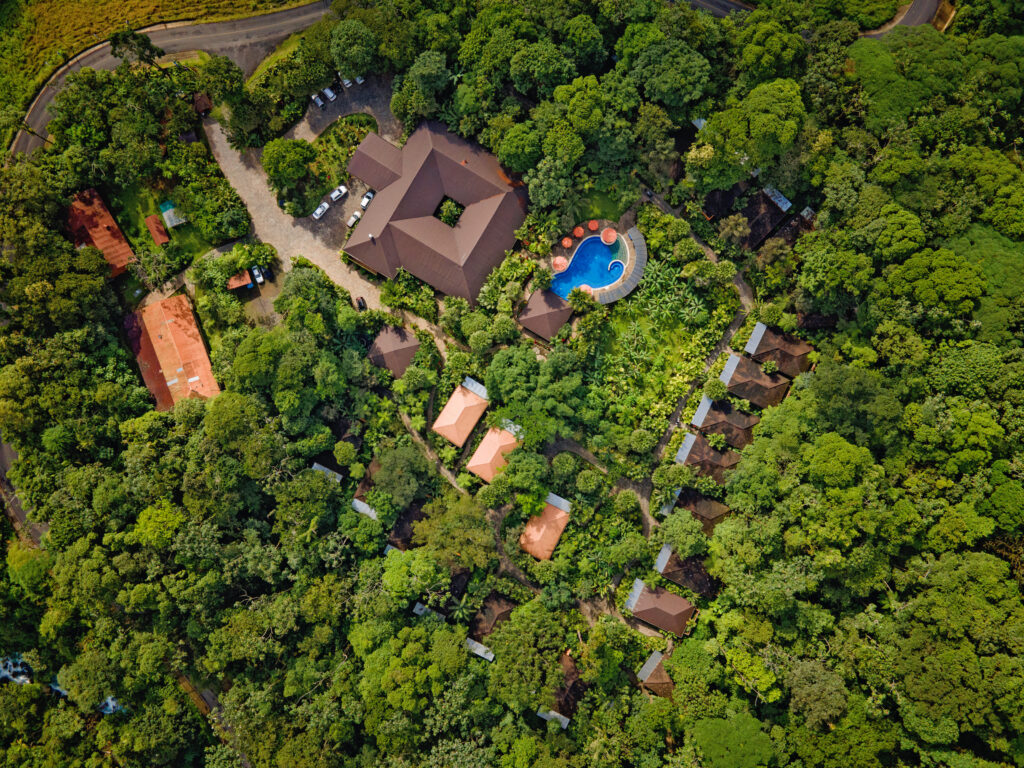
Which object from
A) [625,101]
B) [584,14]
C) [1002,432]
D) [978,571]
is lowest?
[978,571]

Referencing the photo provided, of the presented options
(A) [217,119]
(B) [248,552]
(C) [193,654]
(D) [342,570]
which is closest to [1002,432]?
(D) [342,570]

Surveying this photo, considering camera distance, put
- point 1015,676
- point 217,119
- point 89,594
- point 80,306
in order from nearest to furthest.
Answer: point 1015,676 → point 89,594 → point 80,306 → point 217,119

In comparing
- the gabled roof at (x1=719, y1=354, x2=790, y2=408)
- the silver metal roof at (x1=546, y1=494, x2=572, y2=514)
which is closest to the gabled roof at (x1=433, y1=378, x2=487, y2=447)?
the silver metal roof at (x1=546, y1=494, x2=572, y2=514)

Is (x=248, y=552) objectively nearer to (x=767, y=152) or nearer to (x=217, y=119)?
(x=217, y=119)

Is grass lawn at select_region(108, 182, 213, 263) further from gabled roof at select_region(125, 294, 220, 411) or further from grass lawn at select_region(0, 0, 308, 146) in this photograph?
grass lawn at select_region(0, 0, 308, 146)

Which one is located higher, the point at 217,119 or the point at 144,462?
the point at 217,119

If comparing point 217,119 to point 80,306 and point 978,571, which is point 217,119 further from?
point 978,571

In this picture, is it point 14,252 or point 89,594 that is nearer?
point 89,594

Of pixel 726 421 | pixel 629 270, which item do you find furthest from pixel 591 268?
pixel 726 421

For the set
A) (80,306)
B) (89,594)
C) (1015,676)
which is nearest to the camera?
(1015,676)
